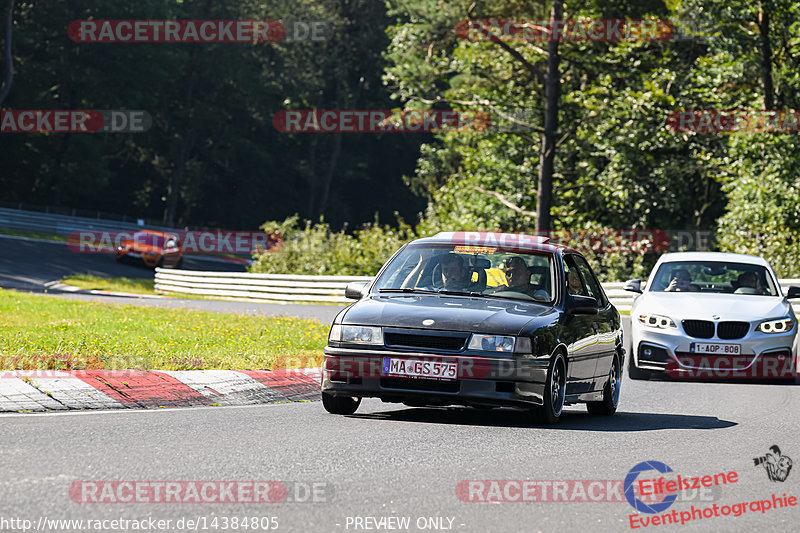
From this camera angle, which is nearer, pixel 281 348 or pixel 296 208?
pixel 281 348

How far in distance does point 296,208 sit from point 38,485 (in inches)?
3445

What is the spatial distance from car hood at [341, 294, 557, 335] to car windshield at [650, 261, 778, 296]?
6460mm

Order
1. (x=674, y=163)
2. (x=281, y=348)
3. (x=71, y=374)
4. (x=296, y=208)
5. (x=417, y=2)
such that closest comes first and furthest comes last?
(x=71, y=374)
(x=281, y=348)
(x=674, y=163)
(x=417, y=2)
(x=296, y=208)

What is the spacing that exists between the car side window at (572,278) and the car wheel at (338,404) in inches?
85.7

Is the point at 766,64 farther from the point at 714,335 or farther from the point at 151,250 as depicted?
the point at 151,250

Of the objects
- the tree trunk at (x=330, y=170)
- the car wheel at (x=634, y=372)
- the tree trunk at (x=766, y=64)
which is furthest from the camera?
the tree trunk at (x=330, y=170)

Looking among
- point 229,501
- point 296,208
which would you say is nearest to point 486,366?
point 229,501

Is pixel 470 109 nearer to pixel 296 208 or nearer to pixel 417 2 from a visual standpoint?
pixel 417 2

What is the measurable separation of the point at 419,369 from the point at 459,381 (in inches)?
12.7

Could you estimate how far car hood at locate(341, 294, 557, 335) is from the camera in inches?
375

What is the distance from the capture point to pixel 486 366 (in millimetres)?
9430

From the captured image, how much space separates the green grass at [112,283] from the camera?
38562 mm

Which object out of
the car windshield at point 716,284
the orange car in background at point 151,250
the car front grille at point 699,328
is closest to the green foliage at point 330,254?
the orange car in background at point 151,250

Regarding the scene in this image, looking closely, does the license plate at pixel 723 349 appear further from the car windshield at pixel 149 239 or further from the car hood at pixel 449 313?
the car windshield at pixel 149 239
